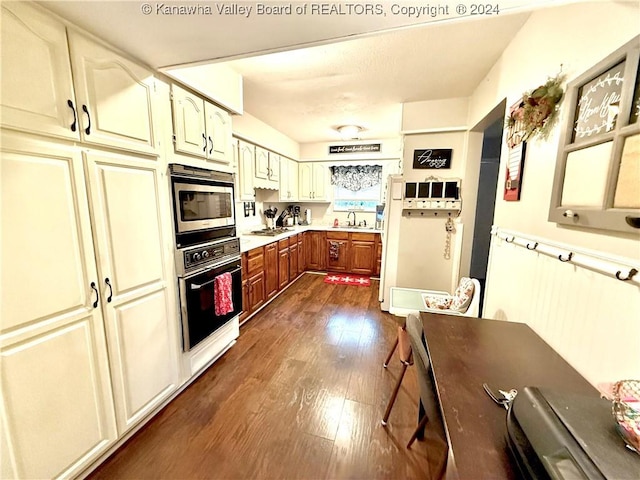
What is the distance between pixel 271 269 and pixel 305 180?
7.55 feet

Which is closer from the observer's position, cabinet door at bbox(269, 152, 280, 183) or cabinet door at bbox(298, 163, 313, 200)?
cabinet door at bbox(269, 152, 280, 183)

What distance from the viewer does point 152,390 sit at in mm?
1640

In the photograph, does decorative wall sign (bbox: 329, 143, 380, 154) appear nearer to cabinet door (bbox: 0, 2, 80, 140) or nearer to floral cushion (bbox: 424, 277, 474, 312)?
floral cushion (bbox: 424, 277, 474, 312)

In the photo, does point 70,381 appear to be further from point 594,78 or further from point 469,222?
point 469,222

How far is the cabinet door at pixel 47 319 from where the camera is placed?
1.01 meters

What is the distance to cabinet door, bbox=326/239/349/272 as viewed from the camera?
15.6ft

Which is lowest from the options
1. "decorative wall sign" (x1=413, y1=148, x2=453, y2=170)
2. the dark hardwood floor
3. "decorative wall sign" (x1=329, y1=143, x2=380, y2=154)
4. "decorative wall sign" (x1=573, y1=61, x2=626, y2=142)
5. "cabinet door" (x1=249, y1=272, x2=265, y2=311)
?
the dark hardwood floor

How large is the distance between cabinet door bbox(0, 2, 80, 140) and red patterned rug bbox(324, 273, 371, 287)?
12.5 feet

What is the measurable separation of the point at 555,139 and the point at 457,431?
139 cm

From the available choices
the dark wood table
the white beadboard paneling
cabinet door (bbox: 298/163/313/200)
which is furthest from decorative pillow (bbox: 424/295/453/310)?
cabinet door (bbox: 298/163/313/200)

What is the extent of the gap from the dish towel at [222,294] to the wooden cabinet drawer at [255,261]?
2.17 feet

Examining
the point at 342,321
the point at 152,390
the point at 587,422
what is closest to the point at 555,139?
the point at 587,422

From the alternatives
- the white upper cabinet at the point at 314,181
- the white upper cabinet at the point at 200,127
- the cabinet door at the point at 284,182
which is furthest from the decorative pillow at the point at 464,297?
the white upper cabinet at the point at 314,181

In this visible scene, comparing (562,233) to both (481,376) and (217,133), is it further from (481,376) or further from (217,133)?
(217,133)
